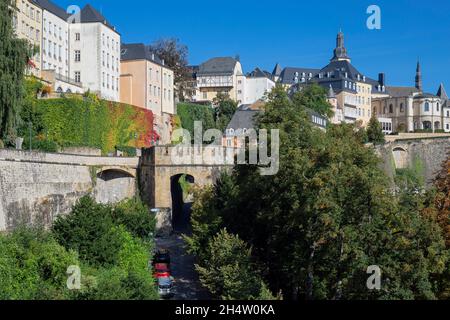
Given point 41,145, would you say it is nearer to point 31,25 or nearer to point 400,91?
point 31,25

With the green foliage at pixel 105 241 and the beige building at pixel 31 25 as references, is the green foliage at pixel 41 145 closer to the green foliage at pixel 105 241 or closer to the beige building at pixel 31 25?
the green foliage at pixel 105 241

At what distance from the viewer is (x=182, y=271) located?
3875 centimetres

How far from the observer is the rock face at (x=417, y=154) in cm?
6956

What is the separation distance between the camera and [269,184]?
32500 mm

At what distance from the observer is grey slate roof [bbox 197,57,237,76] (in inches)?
4057

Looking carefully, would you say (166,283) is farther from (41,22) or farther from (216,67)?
(216,67)

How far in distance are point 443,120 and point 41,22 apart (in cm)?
7522

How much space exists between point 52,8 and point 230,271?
4369 cm

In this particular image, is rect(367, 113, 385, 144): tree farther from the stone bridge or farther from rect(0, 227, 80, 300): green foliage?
rect(0, 227, 80, 300): green foliage

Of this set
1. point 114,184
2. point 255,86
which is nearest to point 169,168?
point 114,184

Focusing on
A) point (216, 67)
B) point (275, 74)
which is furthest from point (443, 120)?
point (216, 67)

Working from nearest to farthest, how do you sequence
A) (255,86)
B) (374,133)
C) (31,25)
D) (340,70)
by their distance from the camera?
1. (31,25)
2. (374,133)
3. (255,86)
4. (340,70)

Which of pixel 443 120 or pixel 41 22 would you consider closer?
pixel 41 22
